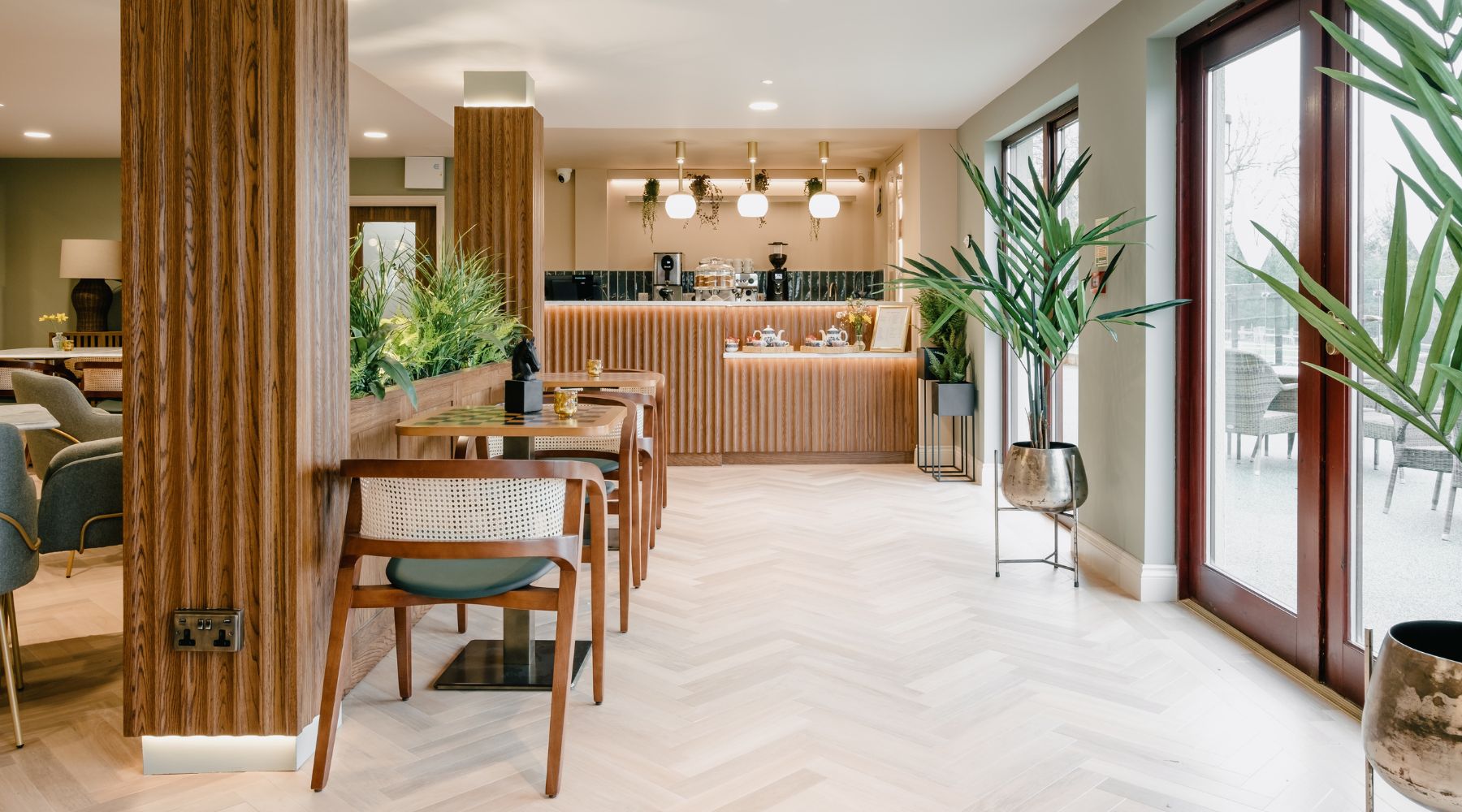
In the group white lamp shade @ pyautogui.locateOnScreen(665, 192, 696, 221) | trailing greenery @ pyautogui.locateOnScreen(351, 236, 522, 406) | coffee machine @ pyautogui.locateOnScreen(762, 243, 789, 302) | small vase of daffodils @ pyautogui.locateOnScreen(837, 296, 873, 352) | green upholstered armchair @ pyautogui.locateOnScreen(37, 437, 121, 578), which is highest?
white lamp shade @ pyautogui.locateOnScreen(665, 192, 696, 221)

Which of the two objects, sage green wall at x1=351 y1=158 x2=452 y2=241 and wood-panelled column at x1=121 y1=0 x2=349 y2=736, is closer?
wood-panelled column at x1=121 y1=0 x2=349 y2=736

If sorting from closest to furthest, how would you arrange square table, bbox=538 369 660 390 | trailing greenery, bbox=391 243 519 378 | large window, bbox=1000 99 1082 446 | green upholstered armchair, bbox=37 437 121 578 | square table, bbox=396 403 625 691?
square table, bbox=396 403 625 691 → green upholstered armchair, bbox=37 437 121 578 → trailing greenery, bbox=391 243 519 378 → square table, bbox=538 369 660 390 → large window, bbox=1000 99 1082 446

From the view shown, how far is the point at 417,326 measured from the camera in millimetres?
3783

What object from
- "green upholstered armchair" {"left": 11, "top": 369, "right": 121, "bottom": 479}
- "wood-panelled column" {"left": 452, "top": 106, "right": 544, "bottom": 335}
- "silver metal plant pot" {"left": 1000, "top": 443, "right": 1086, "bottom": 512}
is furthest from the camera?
"wood-panelled column" {"left": 452, "top": 106, "right": 544, "bottom": 335}

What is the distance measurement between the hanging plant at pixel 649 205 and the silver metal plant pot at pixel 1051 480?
18.8 ft

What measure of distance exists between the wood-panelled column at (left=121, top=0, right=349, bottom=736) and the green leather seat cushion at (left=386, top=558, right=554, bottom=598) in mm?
281

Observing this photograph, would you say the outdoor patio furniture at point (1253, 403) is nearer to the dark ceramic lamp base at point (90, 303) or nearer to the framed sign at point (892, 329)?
the framed sign at point (892, 329)

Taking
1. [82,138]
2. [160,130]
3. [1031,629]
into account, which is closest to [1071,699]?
[1031,629]

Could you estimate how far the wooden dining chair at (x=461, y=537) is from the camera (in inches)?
88.1

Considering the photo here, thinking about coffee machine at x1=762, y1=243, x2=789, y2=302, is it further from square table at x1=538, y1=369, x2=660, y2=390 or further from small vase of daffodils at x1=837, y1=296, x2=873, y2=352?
square table at x1=538, y1=369, x2=660, y2=390

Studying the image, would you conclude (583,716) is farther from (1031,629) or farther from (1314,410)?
(1314,410)

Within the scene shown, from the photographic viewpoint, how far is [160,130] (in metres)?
2.26

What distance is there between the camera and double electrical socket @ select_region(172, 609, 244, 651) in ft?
7.56

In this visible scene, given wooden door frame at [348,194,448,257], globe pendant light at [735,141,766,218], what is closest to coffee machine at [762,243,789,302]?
globe pendant light at [735,141,766,218]
